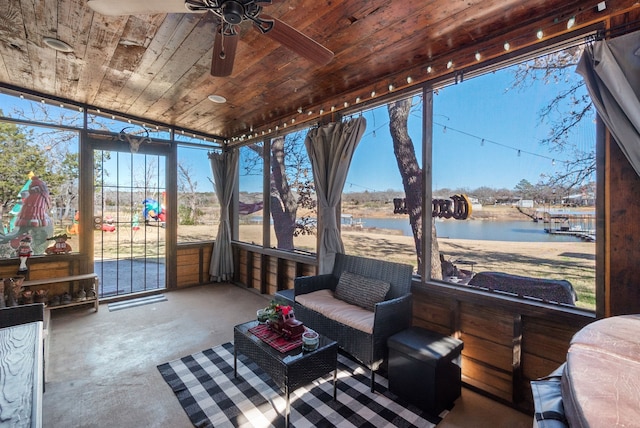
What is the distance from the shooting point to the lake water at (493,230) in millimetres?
2125

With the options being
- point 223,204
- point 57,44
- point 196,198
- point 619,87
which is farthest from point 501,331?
point 196,198

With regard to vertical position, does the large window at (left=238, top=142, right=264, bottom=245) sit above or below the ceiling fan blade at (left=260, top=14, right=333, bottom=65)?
below

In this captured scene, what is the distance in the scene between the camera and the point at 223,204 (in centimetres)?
518

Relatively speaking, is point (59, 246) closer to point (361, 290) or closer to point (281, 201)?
point (281, 201)

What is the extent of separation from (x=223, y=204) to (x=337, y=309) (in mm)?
3381

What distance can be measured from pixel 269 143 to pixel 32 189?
3.15 m

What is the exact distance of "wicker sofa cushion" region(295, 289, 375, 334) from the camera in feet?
7.70

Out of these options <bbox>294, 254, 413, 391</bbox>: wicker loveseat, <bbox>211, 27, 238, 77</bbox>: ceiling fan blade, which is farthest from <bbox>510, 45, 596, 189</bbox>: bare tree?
<bbox>211, 27, 238, 77</bbox>: ceiling fan blade

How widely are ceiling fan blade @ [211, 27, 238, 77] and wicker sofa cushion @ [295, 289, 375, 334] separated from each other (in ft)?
7.03

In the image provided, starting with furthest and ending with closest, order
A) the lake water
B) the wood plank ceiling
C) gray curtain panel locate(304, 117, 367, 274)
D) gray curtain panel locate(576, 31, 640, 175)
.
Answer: gray curtain panel locate(304, 117, 367, 274)
the lake water
the wood plank ceiling
gray curtain panel locate(576, 31, 640, 175)

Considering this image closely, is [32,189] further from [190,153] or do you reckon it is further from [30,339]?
[30,339]

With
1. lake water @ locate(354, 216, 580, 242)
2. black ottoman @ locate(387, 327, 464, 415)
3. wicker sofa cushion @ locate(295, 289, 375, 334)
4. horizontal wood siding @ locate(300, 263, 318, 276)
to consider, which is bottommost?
black ottoman @ locate(387, 327, 464, 415)

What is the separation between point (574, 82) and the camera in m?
1.97

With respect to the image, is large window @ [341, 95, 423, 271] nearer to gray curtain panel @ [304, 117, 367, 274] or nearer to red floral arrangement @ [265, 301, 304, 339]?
gray curtain panel @ [304, 117, 367, 274]
